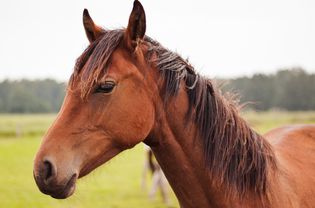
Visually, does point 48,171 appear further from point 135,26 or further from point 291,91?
point 291,91

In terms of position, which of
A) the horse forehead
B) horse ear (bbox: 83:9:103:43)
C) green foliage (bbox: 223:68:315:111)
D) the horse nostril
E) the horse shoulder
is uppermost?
horse ear (bbox: 83:9:103:43)

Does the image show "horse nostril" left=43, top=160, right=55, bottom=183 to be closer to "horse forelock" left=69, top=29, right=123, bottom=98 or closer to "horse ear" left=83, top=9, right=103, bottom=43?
"horse forelock" left=69, top=29, right=123, bottom=98

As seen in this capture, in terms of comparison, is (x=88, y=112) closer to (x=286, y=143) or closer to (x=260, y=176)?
(x=260, y=176)

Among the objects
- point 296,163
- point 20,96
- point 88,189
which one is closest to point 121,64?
point 296,163

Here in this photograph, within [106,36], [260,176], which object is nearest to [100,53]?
[106,36]

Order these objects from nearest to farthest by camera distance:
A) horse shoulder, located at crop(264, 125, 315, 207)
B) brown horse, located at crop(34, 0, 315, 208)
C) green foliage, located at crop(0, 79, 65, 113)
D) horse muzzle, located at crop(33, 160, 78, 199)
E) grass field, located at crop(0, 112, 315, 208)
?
1. horse muzzle, located at crop(33, 160, 78, 199)
2. brown horse, located at crop(34, 0, 315, 208)
3. horse shoulder, located at crop(264, 125, 315, 207)
4. grass field, located at crop(0, 112, 315, 208)
5. green foliage, located at crop(0, 79, 65, 113)

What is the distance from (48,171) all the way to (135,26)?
1.04 metres

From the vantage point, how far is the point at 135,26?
265cm

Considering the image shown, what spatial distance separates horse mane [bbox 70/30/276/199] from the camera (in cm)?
282

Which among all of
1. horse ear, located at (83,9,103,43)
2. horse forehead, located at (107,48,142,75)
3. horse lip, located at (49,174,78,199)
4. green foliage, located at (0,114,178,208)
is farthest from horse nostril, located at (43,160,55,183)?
green foliage, located at (0,114,178,208)

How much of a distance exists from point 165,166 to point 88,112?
0.69 m

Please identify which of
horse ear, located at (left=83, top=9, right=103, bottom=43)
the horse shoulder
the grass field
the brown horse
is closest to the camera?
the brown horse

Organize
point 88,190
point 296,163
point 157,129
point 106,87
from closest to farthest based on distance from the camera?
1. point 106,87
2. point 157,129
3. point 296,163
4. point 88,190

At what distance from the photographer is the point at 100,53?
8.61ft
